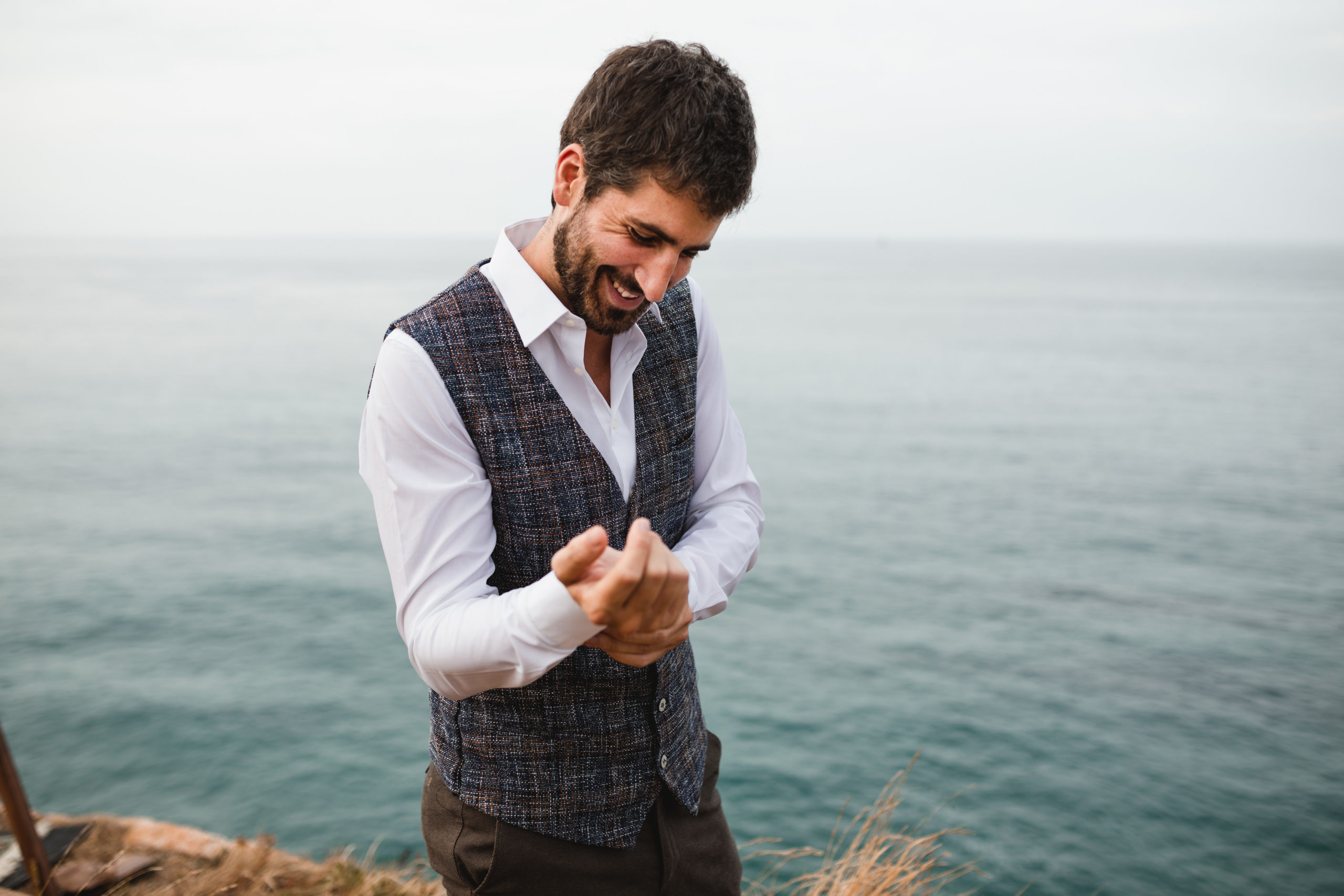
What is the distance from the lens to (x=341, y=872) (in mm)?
3648

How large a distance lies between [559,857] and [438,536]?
0.67 m

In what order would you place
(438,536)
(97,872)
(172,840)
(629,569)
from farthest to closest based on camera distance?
(172,840)
(97,872)
(438,536)
(629,569)

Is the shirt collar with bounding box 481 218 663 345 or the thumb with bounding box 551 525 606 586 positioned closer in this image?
the thumb with bounding box 551 525 606 586

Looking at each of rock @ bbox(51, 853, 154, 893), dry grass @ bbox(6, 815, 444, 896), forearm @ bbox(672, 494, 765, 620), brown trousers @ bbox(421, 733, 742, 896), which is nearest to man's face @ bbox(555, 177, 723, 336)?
forearm @ bbox(672, 494, 765, 620)

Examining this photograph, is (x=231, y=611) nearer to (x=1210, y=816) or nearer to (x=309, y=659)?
(x=309, y=659)

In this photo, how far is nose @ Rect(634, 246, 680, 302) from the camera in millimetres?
1553

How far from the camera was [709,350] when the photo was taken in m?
1.99

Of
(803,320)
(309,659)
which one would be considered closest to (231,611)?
(309,659)

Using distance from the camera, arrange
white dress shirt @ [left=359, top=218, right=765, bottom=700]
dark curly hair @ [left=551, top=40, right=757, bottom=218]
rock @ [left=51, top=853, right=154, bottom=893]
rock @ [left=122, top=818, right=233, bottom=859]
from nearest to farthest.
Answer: white dress shirt @ [left=359, top=218, right=765, bottom=700] < dark curly hair @ [left=551, top=40, right=757, bottom=218] < rock @ [left=51, top=853, right=154, bottom=893] < rock @ [left=122, top=818, right=233, bottom=859]

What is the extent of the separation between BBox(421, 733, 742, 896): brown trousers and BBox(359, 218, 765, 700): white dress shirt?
325mm

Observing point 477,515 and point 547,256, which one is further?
point 547,256

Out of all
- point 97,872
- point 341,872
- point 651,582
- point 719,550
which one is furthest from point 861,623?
point 651,582

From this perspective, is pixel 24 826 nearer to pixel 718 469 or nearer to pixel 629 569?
pixel 718 469

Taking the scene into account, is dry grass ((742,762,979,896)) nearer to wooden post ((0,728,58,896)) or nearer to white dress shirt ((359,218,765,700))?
white dress shirt ((359,218,765,700))
